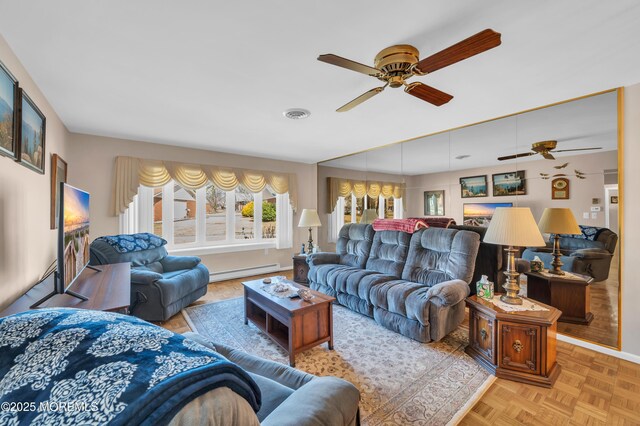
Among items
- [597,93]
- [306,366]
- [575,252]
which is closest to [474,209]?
[575,252]

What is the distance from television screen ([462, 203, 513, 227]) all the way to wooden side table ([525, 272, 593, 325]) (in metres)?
0.78

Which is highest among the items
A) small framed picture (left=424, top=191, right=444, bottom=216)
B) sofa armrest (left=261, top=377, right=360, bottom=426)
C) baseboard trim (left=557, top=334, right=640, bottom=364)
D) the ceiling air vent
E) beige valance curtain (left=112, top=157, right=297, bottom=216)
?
the ceiling air vent

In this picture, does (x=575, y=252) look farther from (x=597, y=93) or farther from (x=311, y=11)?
(x=311, y=11)

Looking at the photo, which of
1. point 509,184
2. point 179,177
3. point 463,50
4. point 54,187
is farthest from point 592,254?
point 54,187

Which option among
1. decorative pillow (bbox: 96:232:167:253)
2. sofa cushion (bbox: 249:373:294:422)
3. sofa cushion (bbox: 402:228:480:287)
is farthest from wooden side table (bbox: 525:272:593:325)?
decorative pillow (bbox: 96:232:167:253)

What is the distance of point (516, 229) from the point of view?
2.12 meters

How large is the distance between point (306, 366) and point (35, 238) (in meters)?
2.49

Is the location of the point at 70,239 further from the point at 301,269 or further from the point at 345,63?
the point at 301,269

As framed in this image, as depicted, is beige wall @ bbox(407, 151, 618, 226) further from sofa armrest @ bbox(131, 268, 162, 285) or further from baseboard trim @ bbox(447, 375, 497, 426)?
sofa armrest @ bbox(131, 268, 162, 285)

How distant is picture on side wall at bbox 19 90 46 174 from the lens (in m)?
1.95

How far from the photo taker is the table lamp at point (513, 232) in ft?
6.83

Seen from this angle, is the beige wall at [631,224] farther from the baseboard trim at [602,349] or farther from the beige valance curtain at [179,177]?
the beige valance curtain at [179,177]

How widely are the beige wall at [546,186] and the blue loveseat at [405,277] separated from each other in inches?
27.0

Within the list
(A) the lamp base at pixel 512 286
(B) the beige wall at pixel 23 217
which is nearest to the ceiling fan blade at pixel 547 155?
(A) the lamp base at pixel 512 286
